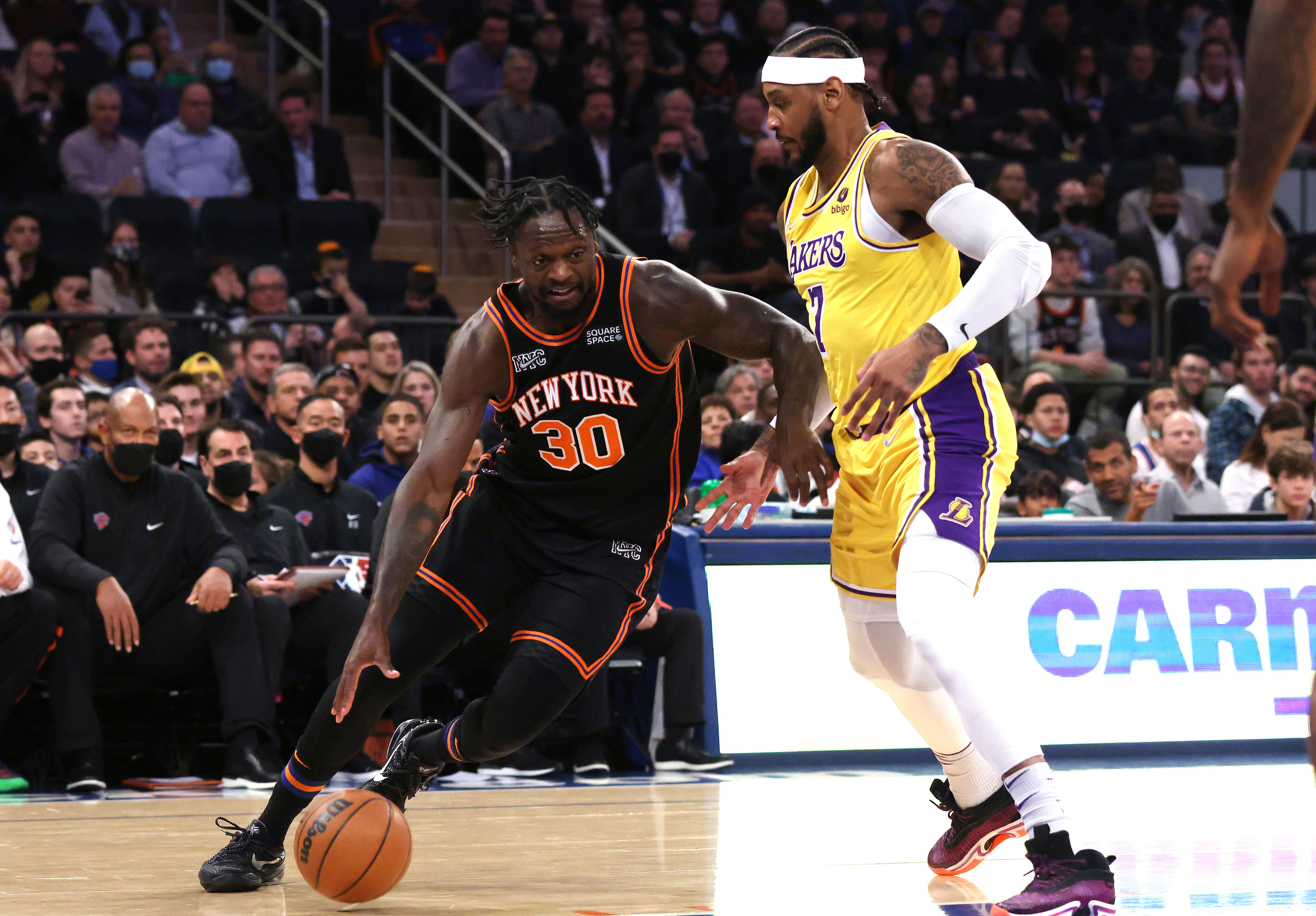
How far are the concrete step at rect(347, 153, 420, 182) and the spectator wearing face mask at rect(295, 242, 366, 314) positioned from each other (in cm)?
273

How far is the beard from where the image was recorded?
16.6 ft

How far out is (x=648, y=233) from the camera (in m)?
13.0

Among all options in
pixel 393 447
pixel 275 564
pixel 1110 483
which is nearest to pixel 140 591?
pixel 275 564

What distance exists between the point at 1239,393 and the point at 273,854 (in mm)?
8880

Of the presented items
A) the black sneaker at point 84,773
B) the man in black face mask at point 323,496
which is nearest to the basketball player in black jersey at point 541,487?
the black sneaker at point 84,773

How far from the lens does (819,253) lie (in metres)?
5.05

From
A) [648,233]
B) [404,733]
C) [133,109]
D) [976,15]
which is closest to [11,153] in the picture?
[133,109]

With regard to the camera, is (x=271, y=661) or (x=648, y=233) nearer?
(x=271, y=661)

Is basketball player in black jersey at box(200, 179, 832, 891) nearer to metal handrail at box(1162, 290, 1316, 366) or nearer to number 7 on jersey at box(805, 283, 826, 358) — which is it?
number 7 on jersey at box(805, 283, 826, 358)

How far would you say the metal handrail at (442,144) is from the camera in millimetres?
13648

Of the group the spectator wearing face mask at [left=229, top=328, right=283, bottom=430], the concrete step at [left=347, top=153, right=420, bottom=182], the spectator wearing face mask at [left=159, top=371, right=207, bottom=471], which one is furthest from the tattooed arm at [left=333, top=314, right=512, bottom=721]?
the concrete step at [left=347, top=153, right=420, bottom=182]

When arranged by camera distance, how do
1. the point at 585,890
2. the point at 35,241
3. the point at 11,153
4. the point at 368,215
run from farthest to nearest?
the point at 368,215 → the point at 11,153 → the point at 35,241 → the point at 585,890

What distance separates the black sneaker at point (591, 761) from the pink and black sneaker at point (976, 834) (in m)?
3.01

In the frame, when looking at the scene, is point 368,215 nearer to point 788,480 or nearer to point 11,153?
point 11,153
